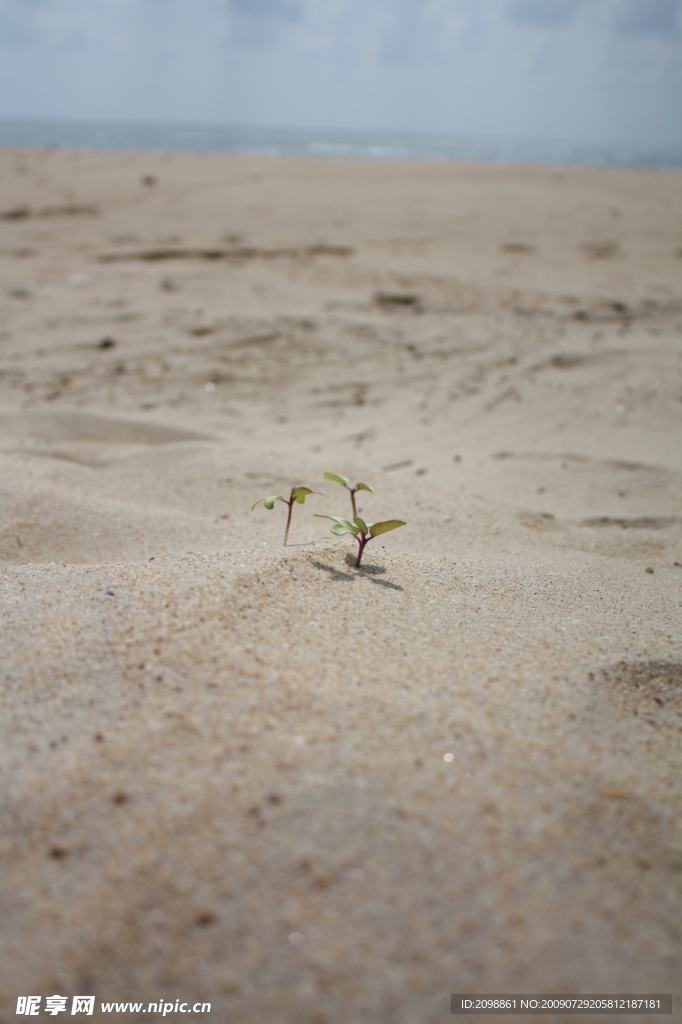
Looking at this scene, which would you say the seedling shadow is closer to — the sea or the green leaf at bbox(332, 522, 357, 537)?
the green leaf at bbox(332, 522, 357, 537)

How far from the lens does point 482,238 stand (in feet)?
21.8

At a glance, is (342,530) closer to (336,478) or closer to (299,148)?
(336,478)

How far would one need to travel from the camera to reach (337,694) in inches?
48.0

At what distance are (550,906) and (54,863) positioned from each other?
64 centimetres

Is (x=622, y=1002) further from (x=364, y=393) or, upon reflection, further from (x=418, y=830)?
(x=364, y=393)

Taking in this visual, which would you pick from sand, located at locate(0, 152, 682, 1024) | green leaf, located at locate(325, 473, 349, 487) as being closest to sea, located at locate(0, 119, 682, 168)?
sand, located at locate(0, 152, 682, 1024)

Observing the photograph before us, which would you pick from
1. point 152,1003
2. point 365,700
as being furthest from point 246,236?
point 152,1003

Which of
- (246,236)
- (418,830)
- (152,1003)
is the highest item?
(246,236)

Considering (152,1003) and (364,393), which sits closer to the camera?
(152,1003)

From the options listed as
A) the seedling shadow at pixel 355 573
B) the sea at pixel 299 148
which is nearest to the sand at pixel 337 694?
the seedling shadow at pixel 355 573

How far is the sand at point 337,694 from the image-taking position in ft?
2.93

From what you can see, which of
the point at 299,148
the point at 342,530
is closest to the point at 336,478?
the point at 342,530

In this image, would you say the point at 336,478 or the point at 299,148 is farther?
the point at 299,148

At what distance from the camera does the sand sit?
0.89 m
